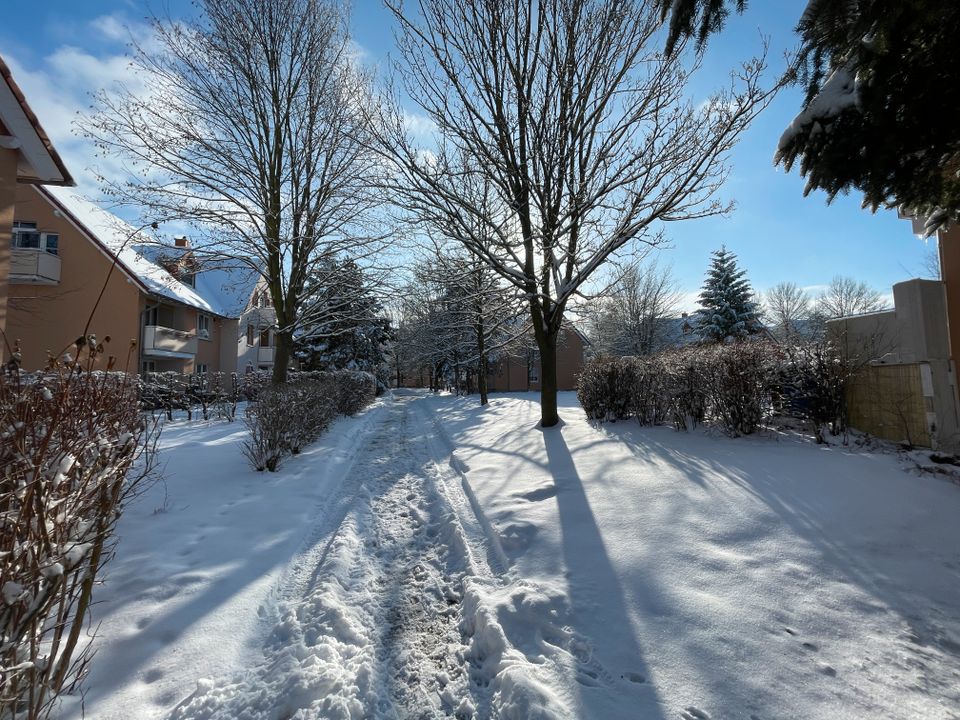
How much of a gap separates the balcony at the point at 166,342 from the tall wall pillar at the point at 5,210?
40.5ft

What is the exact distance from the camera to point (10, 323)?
1623 cm

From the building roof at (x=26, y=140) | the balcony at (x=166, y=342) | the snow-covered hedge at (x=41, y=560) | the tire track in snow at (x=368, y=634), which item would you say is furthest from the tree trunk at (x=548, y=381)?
the balcony at (x=166, y=342)

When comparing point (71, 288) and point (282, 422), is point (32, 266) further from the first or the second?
point (282, 422)

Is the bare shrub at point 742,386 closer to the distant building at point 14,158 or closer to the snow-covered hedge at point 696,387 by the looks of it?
the snow-covered hedge at point 696,387

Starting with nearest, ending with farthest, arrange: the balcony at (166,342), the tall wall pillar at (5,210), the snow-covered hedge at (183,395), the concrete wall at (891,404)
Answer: the concrete wall at (891,404) → the tall wall pillar at (5,210) → the snow-covered hedge at (183,395) → the balcony at (166,342)

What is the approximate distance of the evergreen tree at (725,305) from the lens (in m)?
26.6

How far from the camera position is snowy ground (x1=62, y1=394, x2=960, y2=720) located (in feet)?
7.64

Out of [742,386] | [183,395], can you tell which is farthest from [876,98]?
[183,395]

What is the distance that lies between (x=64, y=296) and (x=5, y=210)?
12.9 meters

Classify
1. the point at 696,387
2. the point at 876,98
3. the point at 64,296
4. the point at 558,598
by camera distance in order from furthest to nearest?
the point at 64,296, the point at 696,387, the point at 876,98, the point at 558,598

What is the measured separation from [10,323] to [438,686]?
22.2 meters

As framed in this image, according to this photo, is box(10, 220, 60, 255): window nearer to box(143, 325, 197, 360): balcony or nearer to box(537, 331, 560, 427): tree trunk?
box(143, 325, 197, 360): balcony

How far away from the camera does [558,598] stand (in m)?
3.22

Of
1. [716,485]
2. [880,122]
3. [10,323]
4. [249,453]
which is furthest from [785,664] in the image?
[10,323]
